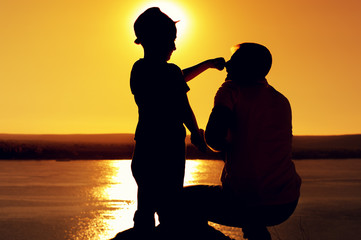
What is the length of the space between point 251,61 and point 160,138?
657 mm

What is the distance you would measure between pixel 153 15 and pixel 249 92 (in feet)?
2.64

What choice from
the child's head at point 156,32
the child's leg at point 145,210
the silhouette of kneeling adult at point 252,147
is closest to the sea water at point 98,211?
the child's leg at point 145,210

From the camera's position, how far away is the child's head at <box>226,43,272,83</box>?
9.30ft

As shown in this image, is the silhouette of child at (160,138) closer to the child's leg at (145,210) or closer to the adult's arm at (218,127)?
the child's leg at (145,210)

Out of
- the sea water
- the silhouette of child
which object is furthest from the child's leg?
the sea water

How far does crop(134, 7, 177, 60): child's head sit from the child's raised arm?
176 millimetres

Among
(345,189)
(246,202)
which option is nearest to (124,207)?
(345,189)

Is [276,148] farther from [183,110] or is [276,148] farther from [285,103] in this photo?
[183,110]

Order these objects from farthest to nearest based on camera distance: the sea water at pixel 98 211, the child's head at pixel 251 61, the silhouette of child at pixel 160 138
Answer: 1. the sea water at pixel 98 211
2. the silhouette of child at pixel 160 138
3. the child's head at pixel 251 61

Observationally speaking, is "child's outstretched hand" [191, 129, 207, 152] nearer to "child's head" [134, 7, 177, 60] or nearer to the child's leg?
the child's leg

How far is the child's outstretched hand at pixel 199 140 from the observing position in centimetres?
289

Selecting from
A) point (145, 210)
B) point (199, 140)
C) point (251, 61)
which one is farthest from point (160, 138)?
point (251, 61)

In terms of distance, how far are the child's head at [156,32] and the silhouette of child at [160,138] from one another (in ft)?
0.41

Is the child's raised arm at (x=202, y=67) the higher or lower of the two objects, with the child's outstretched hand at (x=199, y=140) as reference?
higher
